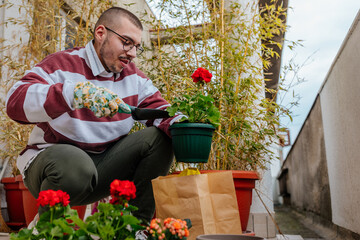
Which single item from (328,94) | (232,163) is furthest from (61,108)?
(328,94)

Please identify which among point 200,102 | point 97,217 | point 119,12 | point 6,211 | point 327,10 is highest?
point 327,10

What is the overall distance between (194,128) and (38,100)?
576mm

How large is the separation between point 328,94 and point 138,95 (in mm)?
2191

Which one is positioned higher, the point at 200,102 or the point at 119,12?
the point at 119,12

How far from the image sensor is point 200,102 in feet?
4.66

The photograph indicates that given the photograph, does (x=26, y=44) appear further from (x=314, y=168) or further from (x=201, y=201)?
(x=314, y=168)

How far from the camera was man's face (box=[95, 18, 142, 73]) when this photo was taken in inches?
61.3

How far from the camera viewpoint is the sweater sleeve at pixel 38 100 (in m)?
1.18

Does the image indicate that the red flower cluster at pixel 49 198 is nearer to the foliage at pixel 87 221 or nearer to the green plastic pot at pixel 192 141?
the foliage at pixel 87 221

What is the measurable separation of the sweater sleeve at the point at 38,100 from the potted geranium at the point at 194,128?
0.43 m

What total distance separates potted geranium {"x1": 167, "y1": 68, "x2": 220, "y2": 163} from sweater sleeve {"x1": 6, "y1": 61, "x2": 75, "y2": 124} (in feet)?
1.42

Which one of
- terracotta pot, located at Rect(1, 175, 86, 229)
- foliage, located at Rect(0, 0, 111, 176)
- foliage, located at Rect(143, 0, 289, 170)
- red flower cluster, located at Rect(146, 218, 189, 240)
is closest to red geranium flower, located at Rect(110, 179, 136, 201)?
red flower cluster, located at Rect(146, 218, 189, 240)

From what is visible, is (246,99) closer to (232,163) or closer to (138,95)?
(232,163)

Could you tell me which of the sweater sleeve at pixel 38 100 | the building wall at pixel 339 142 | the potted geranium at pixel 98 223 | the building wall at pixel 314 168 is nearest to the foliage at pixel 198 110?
the sweater sleeve at pixel 38 100
